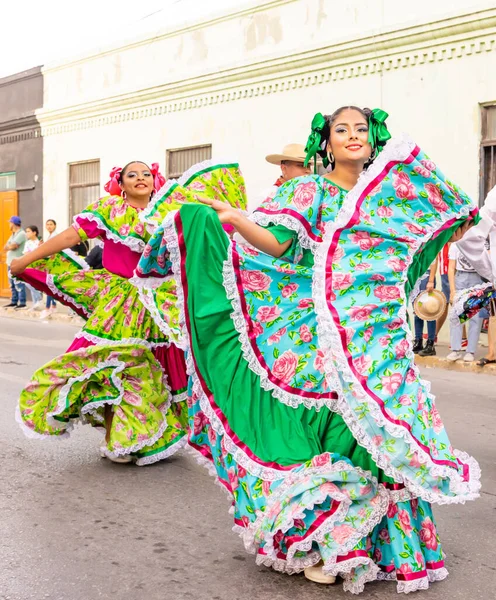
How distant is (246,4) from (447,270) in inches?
258

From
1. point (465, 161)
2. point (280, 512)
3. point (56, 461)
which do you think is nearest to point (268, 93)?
point (465, 161)

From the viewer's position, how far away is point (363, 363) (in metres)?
3.35

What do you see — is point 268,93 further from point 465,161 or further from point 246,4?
point 465,161

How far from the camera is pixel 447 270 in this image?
38.7 feet

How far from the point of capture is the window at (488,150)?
39.6ft

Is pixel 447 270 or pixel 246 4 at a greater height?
pixel 246 4

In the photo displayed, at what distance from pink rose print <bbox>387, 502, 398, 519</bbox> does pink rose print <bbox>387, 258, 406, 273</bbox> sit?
87cm

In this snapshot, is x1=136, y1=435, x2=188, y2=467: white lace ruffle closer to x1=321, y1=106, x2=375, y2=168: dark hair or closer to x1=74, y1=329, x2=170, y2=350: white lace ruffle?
x1=74, y1=329, x2=170, y2=350: white lace ruffle

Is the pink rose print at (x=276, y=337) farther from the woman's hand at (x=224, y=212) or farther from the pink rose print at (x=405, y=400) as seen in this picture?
the pink rose print at (x=405, y=400)

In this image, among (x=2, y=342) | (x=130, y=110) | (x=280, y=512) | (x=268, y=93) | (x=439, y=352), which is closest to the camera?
(x=280, y=512)

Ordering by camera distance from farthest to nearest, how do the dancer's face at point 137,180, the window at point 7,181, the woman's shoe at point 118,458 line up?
1. the window at point 7,181
2. the dancer's face at point 137,180
3. the woman's shoe at point 118,458

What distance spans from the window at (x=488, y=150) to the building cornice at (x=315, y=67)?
82 cm

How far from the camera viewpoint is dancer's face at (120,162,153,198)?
18.6ft

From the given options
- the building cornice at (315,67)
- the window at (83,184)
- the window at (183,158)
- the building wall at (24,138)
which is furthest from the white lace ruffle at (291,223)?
the building wall at (24,138)
